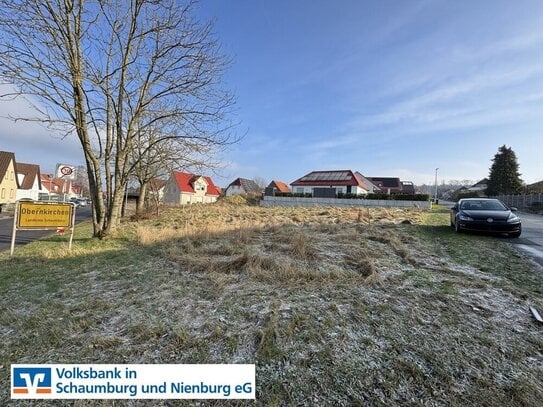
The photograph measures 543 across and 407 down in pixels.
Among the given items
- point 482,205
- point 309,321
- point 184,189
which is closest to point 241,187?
point 184,189

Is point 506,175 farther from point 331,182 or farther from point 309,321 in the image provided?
point 309,321

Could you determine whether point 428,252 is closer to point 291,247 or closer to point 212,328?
point 291,247

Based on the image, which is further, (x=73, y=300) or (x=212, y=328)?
(x=73, y=300)

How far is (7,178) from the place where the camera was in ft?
110

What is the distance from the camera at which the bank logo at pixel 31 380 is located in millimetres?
2465

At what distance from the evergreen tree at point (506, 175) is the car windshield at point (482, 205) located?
45.1 m

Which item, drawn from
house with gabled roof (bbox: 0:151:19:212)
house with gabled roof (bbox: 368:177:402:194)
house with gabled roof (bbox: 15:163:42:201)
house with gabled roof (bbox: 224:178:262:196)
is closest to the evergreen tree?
house with gabled roof (bbox: 368:177:402:194)

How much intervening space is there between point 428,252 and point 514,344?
4.20m

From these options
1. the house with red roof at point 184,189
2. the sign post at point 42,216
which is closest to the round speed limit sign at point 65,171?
the sign post at point 42,216

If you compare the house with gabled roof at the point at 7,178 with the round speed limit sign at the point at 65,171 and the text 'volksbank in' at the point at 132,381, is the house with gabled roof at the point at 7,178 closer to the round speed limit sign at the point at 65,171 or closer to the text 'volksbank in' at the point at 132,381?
the round speed limit sign at the point at 65,171

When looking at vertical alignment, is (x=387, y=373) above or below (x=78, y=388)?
above

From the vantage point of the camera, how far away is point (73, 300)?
14.1ft

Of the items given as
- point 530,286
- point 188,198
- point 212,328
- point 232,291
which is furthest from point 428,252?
point 188,198

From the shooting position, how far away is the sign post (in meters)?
7.93
